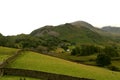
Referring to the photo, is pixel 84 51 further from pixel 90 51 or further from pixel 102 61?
pixel 102 61

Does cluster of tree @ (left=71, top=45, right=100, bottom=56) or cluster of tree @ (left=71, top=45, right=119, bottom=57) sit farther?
cluster of tree @ (left=71, top=45, right=100, bottom=56)

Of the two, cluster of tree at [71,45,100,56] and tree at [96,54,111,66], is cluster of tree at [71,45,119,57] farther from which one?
tree at [96,54,111,66]

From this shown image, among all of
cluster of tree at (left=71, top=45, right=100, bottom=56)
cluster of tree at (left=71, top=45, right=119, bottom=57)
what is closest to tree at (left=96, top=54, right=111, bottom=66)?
cluster of tree at (left=71, top=45, right=119, bottom=57)

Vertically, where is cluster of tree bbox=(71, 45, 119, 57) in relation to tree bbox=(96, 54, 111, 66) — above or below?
above

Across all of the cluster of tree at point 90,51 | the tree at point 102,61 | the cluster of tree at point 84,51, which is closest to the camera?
the tree at point 102,61

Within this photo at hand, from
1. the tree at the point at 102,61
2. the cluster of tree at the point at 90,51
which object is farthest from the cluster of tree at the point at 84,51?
the tree at the point at 102,61

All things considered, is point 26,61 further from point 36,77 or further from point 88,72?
point 88,72

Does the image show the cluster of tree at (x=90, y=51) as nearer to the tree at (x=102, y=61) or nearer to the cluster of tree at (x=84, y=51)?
the cluster of tree at (x=84, y=51)

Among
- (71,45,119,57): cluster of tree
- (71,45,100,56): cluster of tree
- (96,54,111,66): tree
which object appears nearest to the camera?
(96,54,111,66): tree

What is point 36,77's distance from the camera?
5469 cm

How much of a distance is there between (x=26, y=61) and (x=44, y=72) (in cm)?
1076

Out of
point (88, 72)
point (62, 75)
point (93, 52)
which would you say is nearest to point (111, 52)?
point (93, 52)

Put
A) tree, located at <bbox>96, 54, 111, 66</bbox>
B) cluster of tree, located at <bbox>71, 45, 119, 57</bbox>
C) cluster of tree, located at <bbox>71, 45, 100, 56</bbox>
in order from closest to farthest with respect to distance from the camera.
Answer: tree, located at <bbox>96, 54, 111, 66</bbox>, cluster of tree, located at <bbox>71, 45, 119, 57</bbox>, cluster of tree, located at <bbox>71, 45, 100, 56</bbox>

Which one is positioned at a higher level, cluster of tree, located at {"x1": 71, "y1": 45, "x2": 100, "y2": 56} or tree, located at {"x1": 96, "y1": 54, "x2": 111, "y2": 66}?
cluster of tree, located at {"x1": 71, "y1": 45, "x2": 100, "y2": 56}
